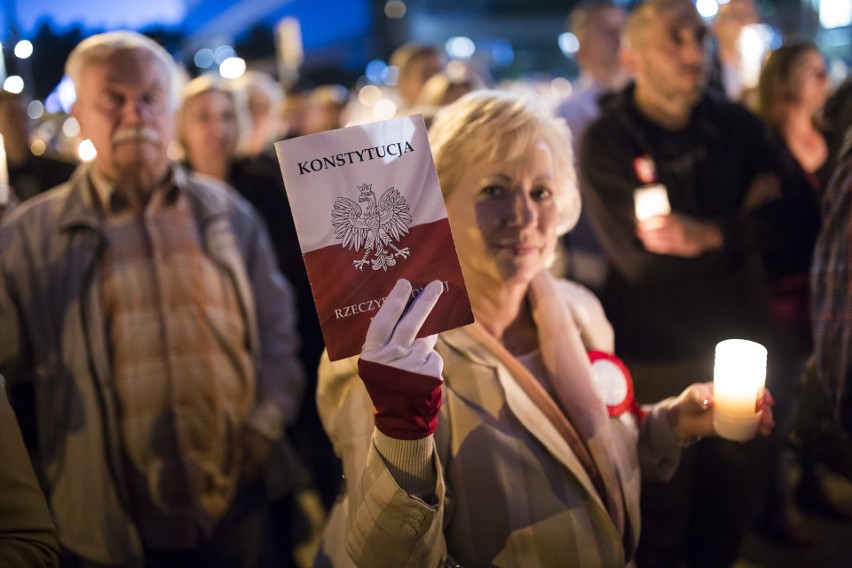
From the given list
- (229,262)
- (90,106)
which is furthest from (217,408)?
(90,106)

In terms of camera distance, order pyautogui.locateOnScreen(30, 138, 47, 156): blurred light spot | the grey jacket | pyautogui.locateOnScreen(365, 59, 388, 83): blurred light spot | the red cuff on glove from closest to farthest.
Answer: the red cuff on glove
the grey jacket
pyautogui.locateOnScreen(30, 138, 47, 156): blurred light spot
pyautogui.locateOnScreen(365, 59, 388, 83): blurred light spot

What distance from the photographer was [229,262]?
243cm

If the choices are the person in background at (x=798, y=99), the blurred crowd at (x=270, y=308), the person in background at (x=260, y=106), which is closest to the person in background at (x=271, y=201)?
the blurred crowd at (x=270, y=308)

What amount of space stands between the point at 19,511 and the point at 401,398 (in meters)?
0.77

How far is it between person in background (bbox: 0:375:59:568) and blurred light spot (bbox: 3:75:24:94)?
5.51 ft

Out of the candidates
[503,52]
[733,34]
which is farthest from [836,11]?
[503,52]

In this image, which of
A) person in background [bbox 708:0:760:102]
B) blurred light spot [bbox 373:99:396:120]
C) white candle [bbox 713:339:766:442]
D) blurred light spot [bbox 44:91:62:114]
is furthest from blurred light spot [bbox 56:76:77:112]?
blurred light spot [bbox 373:99:396:120]

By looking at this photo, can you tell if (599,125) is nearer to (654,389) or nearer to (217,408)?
(654,389)

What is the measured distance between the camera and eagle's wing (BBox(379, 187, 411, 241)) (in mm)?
1327

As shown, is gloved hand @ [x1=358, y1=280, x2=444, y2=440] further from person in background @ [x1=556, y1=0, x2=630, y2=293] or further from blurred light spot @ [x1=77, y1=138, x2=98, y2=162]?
person in background @ [x1=556, y1=0, x2=630, y2=293]

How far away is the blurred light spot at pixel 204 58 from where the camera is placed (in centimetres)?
851

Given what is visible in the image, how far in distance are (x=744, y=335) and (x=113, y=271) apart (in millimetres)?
2450

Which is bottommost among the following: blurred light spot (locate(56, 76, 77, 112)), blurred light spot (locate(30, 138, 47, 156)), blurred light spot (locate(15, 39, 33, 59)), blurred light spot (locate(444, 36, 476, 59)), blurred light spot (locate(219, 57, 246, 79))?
blurred light spot (locate(56, 76, 77, 112))

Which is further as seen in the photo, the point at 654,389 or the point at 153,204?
the point at 654,389
